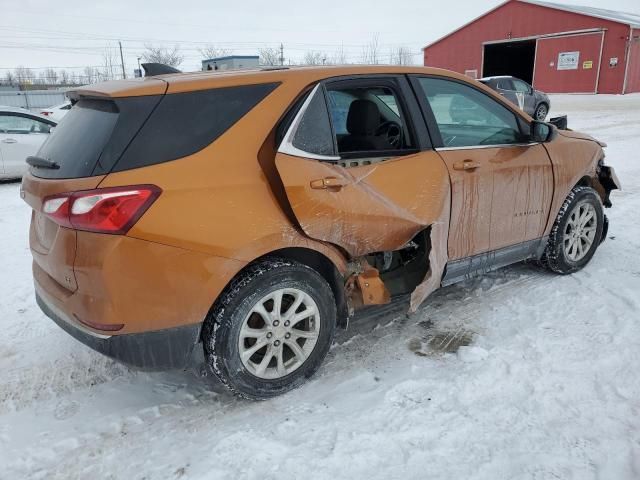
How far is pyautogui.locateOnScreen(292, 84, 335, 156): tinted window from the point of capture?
9.31 ft

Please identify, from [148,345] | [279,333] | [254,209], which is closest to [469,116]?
[254,209]

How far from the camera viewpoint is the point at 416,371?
3.14m

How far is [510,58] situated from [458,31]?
442 centimetres

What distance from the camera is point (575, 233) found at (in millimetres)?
4449

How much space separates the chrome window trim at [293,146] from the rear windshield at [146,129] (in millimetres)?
219

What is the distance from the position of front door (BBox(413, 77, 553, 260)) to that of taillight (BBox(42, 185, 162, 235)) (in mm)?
1931

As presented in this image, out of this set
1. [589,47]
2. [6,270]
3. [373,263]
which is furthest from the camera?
[589,47]

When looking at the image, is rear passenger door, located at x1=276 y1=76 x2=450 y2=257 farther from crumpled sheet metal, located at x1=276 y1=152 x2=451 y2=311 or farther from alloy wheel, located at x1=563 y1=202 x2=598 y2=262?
alloy wheel, located at x1=563 y1=202 x2=598 y2=262

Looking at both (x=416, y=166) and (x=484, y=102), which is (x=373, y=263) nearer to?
(x=416, y=166)

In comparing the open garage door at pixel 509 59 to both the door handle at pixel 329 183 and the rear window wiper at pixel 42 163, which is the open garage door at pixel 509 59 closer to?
the door handle at pixel 329 183

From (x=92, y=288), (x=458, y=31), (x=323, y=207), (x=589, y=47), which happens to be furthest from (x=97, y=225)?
(x=458, y=31)

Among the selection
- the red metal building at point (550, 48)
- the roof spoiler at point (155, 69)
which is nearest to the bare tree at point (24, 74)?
the red metal building at point (550, 48)

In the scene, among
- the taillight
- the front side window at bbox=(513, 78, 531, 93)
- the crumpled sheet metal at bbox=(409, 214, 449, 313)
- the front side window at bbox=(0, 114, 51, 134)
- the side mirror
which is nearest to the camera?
the taillight

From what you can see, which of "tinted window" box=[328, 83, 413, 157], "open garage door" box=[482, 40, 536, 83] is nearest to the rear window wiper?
"tinted window" box=[328, 83, 413, 157]
